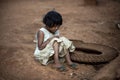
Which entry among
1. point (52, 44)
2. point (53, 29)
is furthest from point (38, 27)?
point (52, 44)

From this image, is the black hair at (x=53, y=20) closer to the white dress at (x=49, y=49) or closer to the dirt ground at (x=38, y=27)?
the white dress at (x=49, y=49)

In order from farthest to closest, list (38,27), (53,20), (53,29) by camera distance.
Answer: (38,27) → (53,29) → (53,20)

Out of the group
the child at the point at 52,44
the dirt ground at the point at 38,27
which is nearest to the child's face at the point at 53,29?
the child at the point at 52,44

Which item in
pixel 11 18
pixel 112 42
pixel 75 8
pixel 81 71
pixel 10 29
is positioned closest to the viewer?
pixel 81 71

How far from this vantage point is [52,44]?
13.7 ft

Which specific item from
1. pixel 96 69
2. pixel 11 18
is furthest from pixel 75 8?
pixel 96 69

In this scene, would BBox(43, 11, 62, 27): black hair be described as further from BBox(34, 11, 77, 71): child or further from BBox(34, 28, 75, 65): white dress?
BBox(34, 28, 75, 65): white dress

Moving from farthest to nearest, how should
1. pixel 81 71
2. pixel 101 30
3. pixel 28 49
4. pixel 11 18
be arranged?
pixel 11 18
pixel 101 30
pixel 28 49
pixel 81 71

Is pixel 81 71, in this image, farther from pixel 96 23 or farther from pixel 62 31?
pixel 96 23

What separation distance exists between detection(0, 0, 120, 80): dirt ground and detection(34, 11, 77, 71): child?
0.15 meters

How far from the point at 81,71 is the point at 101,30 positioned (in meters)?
2.45

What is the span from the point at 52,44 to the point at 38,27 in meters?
2.73

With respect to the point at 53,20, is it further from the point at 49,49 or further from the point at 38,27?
the point at 38,27

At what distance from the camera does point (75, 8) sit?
30.1ft
